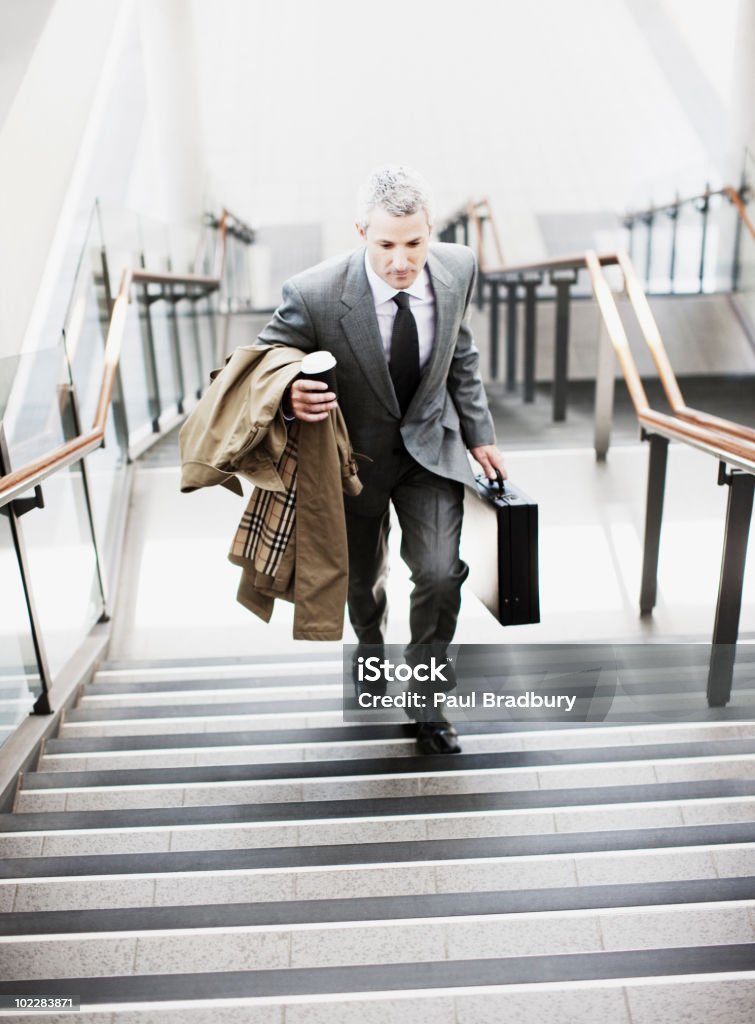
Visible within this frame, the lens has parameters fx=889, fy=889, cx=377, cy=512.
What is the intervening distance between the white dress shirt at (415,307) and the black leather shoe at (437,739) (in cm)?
99

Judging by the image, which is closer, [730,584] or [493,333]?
[730,584]

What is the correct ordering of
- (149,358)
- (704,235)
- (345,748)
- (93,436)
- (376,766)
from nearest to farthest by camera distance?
(376,766), (345,748), (93,436), (149,358), (704,235)

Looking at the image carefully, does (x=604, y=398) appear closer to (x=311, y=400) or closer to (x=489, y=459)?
(x=489, y=459)

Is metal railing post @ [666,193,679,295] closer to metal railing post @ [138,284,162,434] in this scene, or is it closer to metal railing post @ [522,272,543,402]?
metal railing post @ [522,272,543,402]

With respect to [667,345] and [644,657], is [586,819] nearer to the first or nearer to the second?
[644,657]

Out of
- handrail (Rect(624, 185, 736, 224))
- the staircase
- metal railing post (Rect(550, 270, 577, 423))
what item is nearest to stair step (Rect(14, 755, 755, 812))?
the staircase

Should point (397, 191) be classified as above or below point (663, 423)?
above

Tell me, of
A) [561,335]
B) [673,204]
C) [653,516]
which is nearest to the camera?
[653,516]

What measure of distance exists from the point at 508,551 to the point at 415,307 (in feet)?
2.19

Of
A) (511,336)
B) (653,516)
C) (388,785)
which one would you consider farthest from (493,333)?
(388,785)

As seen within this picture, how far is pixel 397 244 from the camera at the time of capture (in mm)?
2061

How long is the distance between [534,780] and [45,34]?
527cm

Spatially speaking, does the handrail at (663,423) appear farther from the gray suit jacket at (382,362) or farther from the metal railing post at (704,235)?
the metal railing post at (704,235)

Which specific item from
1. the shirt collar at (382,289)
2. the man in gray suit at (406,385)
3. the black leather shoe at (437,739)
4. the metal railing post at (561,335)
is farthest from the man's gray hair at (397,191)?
the metal railing post at (561,335)
